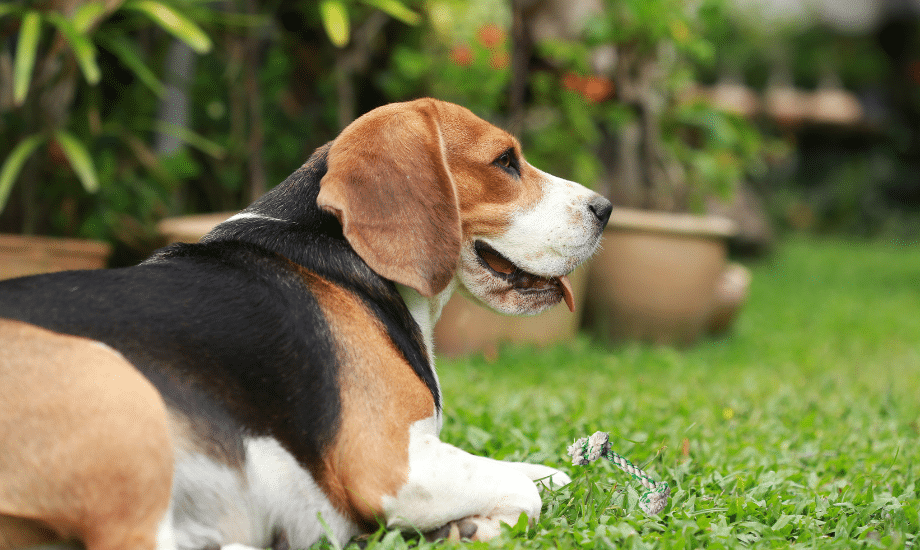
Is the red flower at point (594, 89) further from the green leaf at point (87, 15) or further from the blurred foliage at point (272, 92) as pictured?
the green leaf at point (87, 15)

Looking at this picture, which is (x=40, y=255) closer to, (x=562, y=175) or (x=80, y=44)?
(x=80, y=44)

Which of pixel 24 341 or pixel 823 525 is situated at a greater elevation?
pixel 24 341

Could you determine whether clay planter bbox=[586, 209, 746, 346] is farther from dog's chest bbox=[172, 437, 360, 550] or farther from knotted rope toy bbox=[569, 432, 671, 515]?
dog's chest bbox=[172, 437, 360, 550]

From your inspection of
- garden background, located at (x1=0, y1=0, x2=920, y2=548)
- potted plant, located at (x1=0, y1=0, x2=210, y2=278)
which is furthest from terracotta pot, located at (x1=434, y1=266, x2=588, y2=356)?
potted plant, located at (x1=0, y1=0, x2=210, y2=278)

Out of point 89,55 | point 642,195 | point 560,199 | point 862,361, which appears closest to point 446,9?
point 642,195

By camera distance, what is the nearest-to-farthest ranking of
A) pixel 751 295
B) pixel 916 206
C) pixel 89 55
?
pixel 89 55 → pixel 751 295 → pixel 916 206

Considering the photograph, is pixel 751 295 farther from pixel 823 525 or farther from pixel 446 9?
pixel 823 525

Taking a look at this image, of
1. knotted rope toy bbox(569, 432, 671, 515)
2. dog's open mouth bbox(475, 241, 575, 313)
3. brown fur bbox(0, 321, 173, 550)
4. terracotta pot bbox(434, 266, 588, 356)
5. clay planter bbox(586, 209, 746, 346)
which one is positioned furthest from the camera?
clay planter bbox(586, 209, 746, 346)

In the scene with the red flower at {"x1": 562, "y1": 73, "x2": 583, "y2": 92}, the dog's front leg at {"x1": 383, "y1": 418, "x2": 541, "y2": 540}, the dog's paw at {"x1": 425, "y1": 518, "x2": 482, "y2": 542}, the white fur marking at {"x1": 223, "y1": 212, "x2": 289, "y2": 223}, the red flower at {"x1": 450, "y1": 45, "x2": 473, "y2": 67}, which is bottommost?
the dog's paw at {"x1": 425, "y1": 518, "x2": 482, "y2": 542}

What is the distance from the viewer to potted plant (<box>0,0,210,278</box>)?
437 centimetres

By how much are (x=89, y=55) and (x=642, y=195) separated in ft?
16.3

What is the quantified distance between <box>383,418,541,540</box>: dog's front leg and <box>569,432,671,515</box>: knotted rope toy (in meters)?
0.40

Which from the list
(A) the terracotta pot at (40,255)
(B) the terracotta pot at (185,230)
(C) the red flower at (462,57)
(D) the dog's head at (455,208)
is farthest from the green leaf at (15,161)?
(C) the red flower at (462,57)

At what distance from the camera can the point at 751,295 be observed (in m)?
10.3
